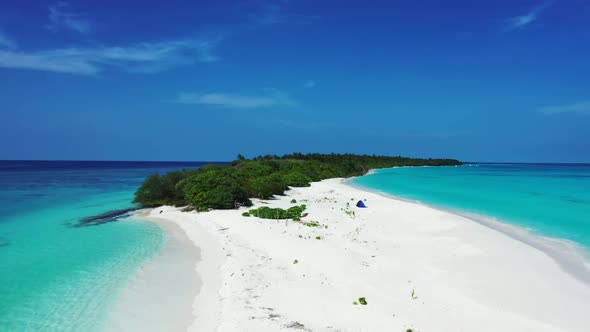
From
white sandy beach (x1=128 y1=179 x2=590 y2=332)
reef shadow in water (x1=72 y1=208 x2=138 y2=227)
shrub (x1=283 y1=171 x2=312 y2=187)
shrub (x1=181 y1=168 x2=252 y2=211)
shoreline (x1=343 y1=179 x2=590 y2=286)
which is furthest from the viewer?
shrub (x1=283 y1=171 x2=312 y2=187)

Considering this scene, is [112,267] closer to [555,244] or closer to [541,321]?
[541,321]

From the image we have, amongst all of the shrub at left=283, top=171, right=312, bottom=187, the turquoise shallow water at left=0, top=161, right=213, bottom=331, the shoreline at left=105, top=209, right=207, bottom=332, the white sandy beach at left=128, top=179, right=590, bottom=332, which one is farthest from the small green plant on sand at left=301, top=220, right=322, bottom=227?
the shrub at left=283, top=171, right=312, bottom=187

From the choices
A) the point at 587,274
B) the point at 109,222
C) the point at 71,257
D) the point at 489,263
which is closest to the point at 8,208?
the point at 109,222

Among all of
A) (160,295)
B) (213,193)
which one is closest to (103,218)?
(213,193)

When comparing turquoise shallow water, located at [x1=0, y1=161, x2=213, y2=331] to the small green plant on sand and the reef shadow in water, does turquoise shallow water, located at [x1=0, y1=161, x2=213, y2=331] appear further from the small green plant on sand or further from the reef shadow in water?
the small green plant on sand

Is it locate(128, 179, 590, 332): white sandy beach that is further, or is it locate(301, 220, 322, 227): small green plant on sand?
locate(301, 220, 322, 227): small green plant on sand

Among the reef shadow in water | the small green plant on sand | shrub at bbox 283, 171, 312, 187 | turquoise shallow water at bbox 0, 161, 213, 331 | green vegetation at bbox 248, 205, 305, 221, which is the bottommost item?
turquoise shallow water at bbox 0, 161, 213, 331
